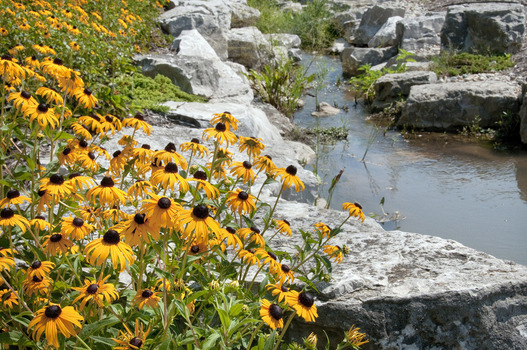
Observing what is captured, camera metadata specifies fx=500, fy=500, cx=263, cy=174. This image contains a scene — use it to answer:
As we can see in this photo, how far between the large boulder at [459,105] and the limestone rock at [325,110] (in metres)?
1.06

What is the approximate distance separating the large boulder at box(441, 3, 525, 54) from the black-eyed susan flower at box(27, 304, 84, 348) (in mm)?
9591

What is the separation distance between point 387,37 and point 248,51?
159 inches

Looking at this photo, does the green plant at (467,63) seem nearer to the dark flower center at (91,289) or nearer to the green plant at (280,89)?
the green plant at (280,89)

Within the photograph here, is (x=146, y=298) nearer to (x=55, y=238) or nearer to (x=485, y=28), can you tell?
(x=55, y=238)

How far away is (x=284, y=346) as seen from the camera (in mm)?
1993

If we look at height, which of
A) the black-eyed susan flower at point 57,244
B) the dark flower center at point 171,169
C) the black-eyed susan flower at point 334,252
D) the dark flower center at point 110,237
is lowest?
the black-eyed susan flower at point 334,252

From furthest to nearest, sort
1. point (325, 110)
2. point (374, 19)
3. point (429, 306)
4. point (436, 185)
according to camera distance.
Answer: point (374, 19) < point (325, 110) < point (436, 185) < point (429, 306)

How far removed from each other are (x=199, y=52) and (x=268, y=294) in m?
5.92

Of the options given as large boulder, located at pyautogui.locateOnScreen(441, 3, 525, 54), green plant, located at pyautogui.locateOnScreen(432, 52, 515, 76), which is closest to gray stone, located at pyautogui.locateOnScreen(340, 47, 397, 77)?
large boulder, located at pyautogui.locateOnScreen(441, 3, 525, 54)

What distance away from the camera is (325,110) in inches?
315

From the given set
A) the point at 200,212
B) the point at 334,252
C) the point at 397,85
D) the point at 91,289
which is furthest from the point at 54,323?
the point at 397,85

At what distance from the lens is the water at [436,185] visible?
426cm

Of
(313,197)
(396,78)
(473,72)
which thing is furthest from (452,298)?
(473,72)

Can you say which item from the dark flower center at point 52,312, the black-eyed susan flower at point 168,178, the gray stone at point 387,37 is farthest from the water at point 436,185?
the gray stone at point 387,37
